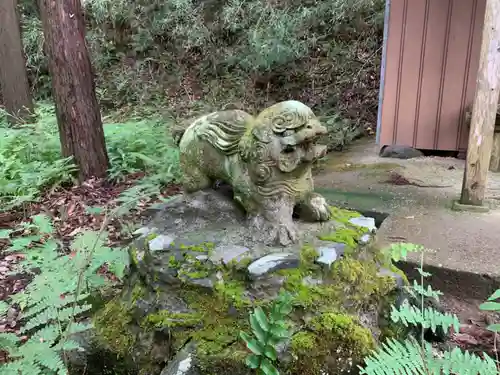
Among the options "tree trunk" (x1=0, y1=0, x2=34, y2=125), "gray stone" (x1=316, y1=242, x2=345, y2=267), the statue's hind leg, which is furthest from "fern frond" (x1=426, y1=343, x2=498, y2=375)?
"tree trunk" (x1=0, y1=0, x2=34, y2=125)

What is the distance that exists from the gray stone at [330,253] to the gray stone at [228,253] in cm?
33

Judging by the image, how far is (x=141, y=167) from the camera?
6227 mm

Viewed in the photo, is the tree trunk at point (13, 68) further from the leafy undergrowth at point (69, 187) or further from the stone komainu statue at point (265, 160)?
the stone komainu statue at point (265, 160)

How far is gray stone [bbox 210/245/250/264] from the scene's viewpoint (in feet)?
7.01

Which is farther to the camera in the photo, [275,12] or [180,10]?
[180,10]

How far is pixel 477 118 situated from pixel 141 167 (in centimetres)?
398

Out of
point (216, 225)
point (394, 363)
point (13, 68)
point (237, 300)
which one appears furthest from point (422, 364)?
point (13, 68)

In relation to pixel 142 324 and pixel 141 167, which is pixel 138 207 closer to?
pixel 141 167

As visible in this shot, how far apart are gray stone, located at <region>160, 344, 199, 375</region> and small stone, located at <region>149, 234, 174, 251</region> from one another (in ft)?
1.59

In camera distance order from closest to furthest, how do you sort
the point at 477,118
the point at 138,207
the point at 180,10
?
the point at 477,118, the point at 138,207, the point at 180,10

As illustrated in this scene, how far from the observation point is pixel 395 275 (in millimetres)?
2449

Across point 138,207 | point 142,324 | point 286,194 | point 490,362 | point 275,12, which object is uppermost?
point 275,12

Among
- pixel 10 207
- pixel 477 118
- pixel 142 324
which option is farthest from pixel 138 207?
pixel 477 118

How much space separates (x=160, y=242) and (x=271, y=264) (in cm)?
58
